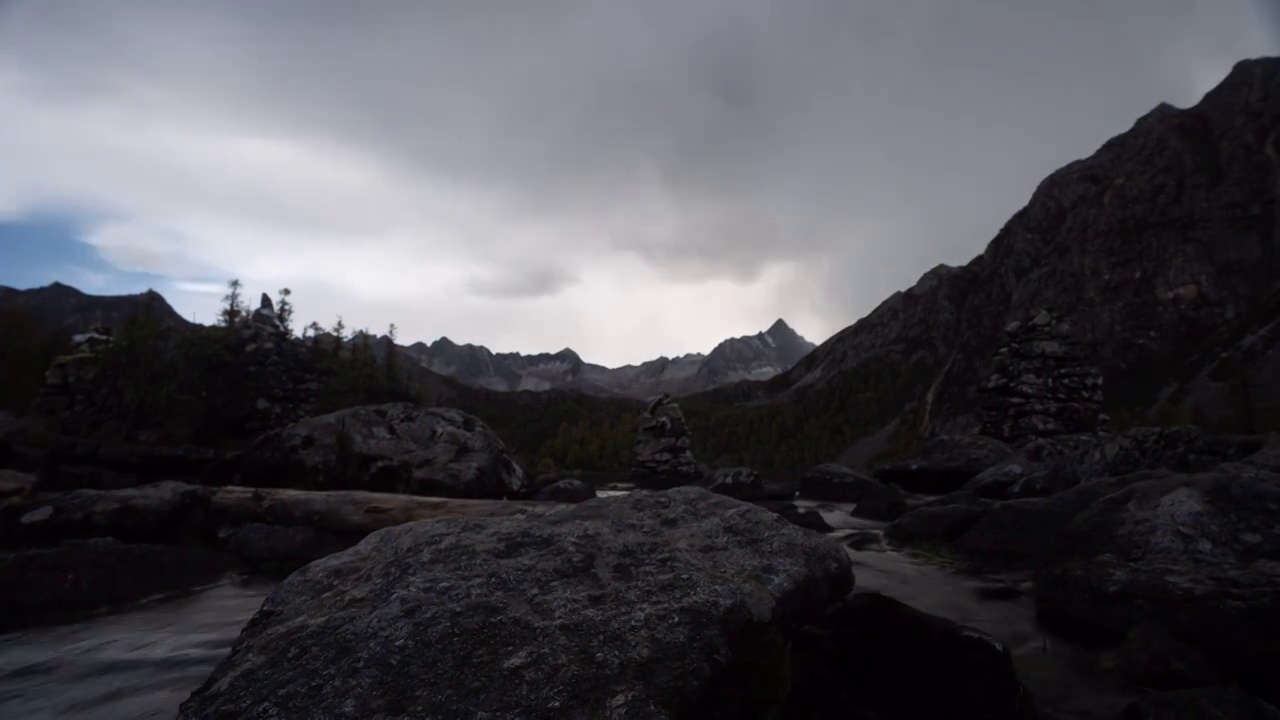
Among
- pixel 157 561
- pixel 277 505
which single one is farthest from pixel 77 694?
pixel 277 505

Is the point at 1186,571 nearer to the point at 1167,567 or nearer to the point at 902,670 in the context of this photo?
the point at 1167,567

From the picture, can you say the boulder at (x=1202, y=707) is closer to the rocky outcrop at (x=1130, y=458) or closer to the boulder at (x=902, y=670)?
the boulder at (x=902, y=670)

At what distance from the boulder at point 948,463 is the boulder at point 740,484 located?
6662 mm

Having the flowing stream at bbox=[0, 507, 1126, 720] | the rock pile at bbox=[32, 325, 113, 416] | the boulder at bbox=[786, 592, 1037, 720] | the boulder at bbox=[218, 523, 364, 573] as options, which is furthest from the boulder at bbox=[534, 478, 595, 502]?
the rock pile at bbox=[32, 325, 113, 416]

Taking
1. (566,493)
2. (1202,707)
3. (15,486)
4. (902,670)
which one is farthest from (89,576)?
(1202,707)

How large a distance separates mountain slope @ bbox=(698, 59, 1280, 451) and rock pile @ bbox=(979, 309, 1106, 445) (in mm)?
90927

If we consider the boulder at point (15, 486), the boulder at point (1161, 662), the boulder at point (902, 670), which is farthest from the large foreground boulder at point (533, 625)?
the boulder at point (15, 486)

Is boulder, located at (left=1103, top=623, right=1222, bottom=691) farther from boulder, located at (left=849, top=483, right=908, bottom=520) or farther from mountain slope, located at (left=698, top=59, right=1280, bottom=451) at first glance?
mountain slope, located at (left=698, top=59, right=1280, bottom=451)

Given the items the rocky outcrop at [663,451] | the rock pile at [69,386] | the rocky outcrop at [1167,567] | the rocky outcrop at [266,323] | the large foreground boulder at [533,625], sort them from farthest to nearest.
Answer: the rocky outcrop at [663,451], the rocky outcrop at [266,323], the rock pile at [69,386], the rocky outcrop at [1167,567], the large foreground boulder at [533,625]

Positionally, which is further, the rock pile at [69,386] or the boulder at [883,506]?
A: the rock pile at [69,386]

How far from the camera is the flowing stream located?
4824 millimetres

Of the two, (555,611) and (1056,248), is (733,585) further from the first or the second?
(1056,248)

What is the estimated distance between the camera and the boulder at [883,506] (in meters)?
16.9

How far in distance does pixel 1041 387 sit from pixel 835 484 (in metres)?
10.8
